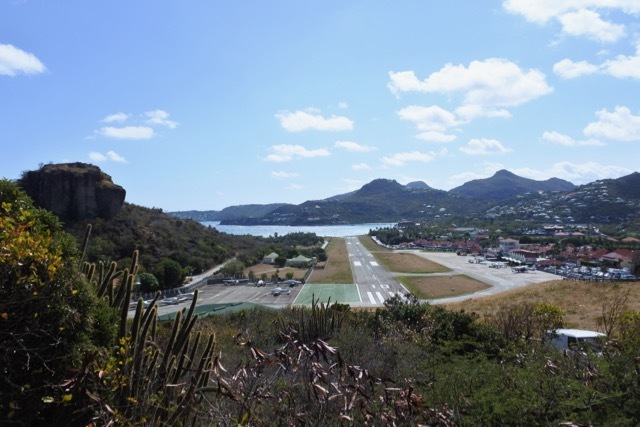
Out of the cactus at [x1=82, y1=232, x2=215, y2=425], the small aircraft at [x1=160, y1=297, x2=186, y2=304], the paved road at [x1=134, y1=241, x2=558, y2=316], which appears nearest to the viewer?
the cactus at [x1=82, y1=232, x2=215, y2=425]

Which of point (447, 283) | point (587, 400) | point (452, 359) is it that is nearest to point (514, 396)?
point (587, 400)

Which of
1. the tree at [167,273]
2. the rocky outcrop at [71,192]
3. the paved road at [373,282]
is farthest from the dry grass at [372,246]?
the rocky outcrop at [71,192]

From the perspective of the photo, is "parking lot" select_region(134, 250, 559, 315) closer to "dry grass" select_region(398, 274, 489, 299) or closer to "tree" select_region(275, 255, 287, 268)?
"dry grass" select_region(398, 274, 489, 299)

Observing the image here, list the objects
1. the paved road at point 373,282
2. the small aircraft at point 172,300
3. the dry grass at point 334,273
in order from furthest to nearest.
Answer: the dry grass at point 334,273 → the paved road at point 373,282 → the small aircraft at point 172,300

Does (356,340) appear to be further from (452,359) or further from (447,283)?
(447,283)

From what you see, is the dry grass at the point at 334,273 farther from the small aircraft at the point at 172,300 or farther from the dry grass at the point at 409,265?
the small aircraft at the point at 172,300

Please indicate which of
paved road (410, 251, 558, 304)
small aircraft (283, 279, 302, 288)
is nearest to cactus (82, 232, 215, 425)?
paved road (410, 251, 558, 304)
